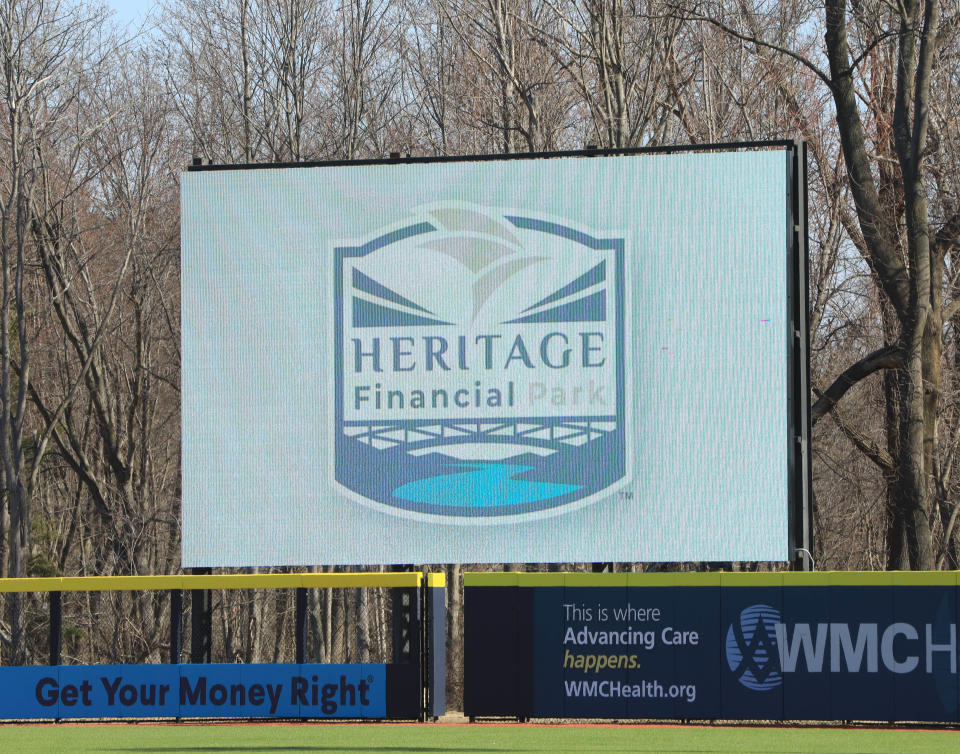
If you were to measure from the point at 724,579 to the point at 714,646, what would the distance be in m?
0.71

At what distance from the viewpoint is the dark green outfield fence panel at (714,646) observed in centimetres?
1494

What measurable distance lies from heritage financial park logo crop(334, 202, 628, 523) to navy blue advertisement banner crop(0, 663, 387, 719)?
7.45 ft

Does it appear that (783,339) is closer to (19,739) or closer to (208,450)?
(208,450)

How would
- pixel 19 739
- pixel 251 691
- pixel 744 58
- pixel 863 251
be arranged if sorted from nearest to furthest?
pixel 19 739 < pixel 251 691 < pixel 863 251 < pixel 744 58

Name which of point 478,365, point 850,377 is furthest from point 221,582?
point 850,377

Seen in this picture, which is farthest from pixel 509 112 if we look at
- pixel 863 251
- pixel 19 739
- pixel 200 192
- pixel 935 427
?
pixel 19 739

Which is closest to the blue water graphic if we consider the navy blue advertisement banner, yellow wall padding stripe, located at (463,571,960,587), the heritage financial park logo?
the heritage financial park logo

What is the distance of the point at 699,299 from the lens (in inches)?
593

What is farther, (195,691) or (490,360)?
(195,691)

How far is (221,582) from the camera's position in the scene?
52.9ft

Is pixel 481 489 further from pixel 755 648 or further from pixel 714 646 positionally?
pixel 755 648

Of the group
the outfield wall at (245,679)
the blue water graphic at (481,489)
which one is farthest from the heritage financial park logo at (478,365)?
the outfield wall at (245,679)

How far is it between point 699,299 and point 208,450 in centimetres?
536

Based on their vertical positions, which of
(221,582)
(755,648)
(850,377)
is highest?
(850,377)
